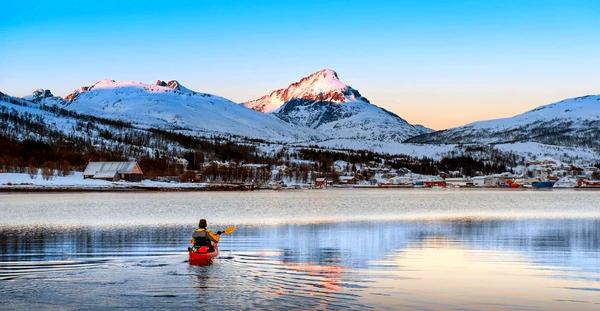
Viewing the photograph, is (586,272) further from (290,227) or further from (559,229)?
(290,227)

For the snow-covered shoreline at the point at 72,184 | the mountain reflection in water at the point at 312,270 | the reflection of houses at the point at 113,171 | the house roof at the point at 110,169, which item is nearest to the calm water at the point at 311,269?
the mountain reflection in water at the point at 312,270

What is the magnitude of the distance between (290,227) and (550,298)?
31.4 meters

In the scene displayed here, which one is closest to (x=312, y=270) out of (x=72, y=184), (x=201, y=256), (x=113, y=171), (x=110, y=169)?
(x=201, y=256)

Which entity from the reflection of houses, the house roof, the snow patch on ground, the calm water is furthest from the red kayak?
the house roof

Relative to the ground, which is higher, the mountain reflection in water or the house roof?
the house roof

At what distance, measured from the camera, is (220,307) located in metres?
19.9

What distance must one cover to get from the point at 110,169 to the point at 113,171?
173cm

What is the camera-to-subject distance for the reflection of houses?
19200 cm

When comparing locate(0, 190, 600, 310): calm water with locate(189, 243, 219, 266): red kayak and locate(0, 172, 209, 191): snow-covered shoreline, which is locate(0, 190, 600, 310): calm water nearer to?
locate(189, 243, 219, 266): red kayak

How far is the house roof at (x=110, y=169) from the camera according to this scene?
7589 inches

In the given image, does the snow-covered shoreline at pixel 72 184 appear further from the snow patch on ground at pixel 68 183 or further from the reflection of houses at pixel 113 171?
the reflection of houses at pixel 113 171

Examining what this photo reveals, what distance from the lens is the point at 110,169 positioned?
19388 centimetres

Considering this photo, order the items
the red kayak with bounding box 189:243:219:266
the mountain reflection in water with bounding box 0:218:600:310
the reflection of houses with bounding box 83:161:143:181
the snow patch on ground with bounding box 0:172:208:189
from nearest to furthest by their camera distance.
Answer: the mountain reflection in water with bounding box 0:218:600:310
the red kayak with bounding box 189:243:219:266
the snow patch on ground with bounding box 0:172:208:189
the reflection of houses with bounding box 83:161:143:181

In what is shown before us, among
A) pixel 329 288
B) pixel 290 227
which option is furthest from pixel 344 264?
pixel 290 227
